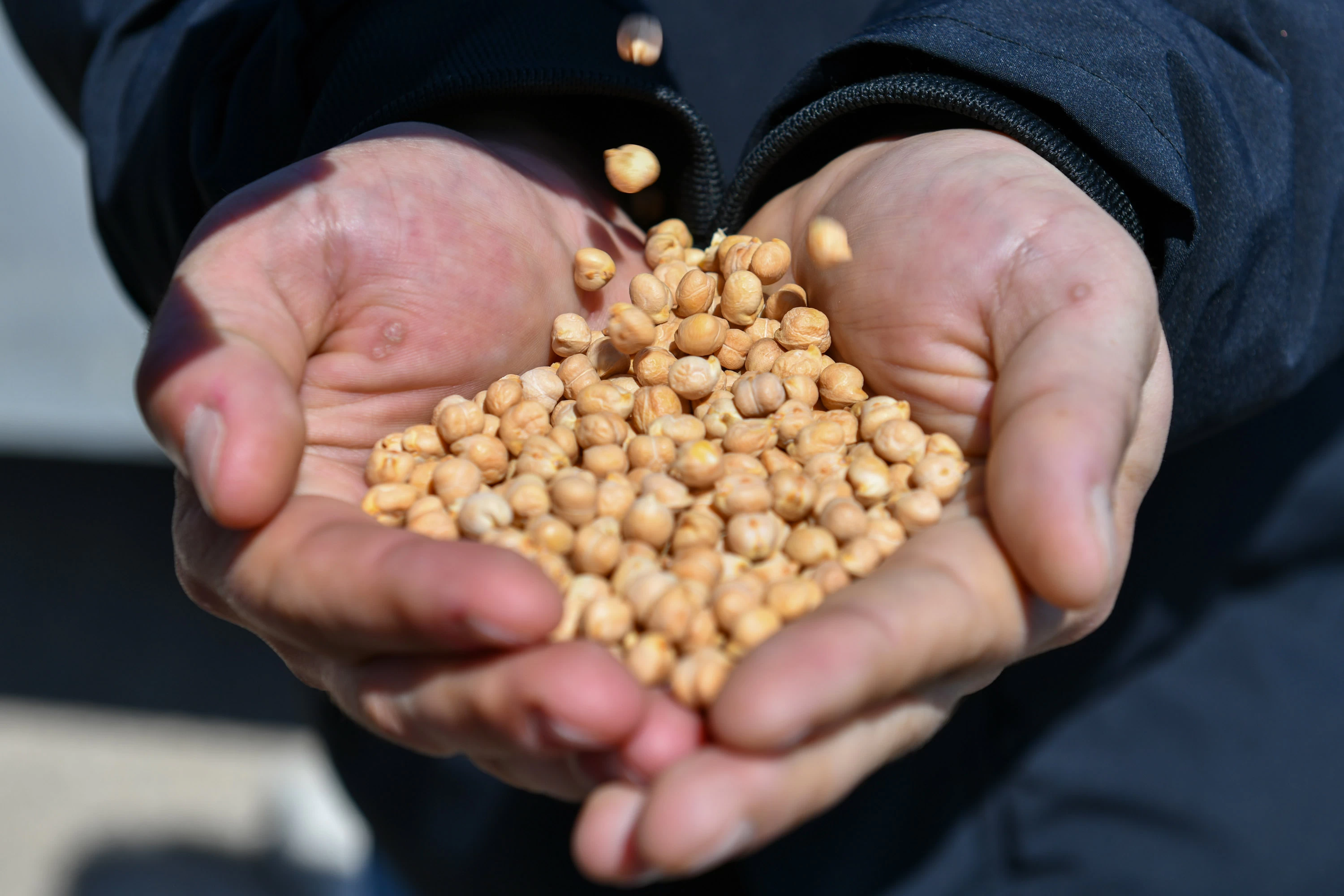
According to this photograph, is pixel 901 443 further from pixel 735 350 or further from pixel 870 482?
pixel 735 350

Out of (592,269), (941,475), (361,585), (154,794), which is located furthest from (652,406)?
(154,794)

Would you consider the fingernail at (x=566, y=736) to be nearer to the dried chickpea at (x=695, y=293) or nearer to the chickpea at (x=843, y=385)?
the chickpea at (x=843, y=385)

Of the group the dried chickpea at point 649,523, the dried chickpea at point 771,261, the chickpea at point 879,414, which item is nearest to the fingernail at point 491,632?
the dried chickpea at point 649,523

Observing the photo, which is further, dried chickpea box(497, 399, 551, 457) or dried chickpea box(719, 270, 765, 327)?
dried chickpea box(719, 270, 765, 327)

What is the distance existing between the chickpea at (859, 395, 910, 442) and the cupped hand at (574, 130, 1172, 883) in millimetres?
27

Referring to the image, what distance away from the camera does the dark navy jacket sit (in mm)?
1568

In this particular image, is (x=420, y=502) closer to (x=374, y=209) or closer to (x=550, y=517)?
(x=550, y=517)

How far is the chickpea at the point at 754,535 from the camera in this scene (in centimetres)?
140

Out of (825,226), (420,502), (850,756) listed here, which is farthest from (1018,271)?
(420,502)

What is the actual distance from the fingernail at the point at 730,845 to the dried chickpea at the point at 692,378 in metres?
0.86

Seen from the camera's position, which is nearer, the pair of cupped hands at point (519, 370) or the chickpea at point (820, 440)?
the pair of cupped hands at point (519, 370)

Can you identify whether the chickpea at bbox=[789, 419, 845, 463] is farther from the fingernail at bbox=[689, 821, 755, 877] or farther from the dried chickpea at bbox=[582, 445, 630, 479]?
the fingernail at bbox=[689, 821, 755, 877]

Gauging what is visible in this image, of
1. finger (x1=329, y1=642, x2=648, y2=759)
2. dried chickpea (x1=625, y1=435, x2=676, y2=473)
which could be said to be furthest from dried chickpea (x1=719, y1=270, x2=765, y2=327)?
finger (x1=329, y1=642, x2=648, y2=759)

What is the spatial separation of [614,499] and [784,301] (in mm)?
577
